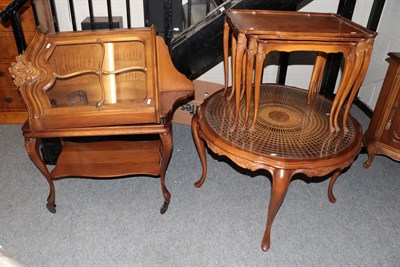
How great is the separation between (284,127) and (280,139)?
0.43 feet

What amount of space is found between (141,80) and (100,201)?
81cm

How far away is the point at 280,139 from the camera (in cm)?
162

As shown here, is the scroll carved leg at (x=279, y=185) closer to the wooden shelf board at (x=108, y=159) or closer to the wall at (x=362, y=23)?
the wooden shelf board at (x=108, y=159)

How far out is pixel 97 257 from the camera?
5.42 ft

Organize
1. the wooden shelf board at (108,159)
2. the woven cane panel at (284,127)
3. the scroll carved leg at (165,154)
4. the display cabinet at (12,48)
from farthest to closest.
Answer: the display cabinet at (12,48), the wooden shelf board at (108,159), the scroll carved leg at (165,154), the woven cane panel at (284,127)

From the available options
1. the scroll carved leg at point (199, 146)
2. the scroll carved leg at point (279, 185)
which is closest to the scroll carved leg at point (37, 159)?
the scroll carved leg at point (199, 146)

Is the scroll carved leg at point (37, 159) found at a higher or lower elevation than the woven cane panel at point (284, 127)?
lower

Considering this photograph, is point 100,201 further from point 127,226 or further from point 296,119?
point 296,119

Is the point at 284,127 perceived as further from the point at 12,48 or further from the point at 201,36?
the point at 12,48

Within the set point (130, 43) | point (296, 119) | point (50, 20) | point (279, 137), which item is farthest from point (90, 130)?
point (50, 20)

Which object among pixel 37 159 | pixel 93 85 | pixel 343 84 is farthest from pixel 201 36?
pixel 37 159

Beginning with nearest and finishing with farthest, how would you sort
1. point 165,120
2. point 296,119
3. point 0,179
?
point 165,120
point 296,119
point 0,179

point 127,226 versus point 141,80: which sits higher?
point 141,80

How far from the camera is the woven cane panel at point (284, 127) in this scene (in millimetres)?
1543
